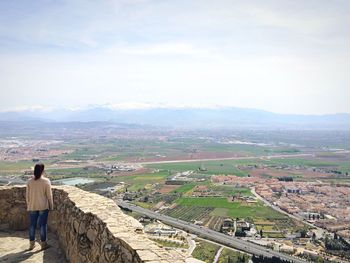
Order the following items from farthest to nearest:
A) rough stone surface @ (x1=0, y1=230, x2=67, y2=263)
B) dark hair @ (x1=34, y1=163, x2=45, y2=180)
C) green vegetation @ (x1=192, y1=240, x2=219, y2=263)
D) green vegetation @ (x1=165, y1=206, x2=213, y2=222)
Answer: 1. green vegetation @ (x1=165, y1=206, x2=213, y2=222)
2. green vegetation @ (x1=192, y1=240, x2=219, y2=263)
3. dark hair @ (x1=34, y1=163, x2=45, y2=180)
4. rough stone surface @ (x1=0, y1=230, x2=67, y2=263)

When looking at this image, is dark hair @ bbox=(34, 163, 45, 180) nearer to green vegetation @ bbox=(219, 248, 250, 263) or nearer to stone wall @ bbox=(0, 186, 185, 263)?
stone wall @ bbox=(0, 186, 185, 263)

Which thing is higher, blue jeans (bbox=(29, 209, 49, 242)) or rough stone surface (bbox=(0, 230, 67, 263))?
blue jeans (bbox=(29, 209, 49, 242))

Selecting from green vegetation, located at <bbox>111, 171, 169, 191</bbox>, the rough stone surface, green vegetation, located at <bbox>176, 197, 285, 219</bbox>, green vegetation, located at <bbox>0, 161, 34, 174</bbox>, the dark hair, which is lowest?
green vegetation, located at <bbox>176, 197, 285, 219</bbox>

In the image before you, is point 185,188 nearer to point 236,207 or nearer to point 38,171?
point 236,207

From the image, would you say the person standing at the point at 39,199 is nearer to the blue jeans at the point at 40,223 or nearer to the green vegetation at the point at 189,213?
the blue jeans at the point at 40,223

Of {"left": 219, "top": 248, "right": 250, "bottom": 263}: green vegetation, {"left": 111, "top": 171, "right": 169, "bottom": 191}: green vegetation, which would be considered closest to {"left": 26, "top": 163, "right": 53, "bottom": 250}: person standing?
{"left": 219, "top": 248, "right": 250, "bottom": 263}: green vegetation

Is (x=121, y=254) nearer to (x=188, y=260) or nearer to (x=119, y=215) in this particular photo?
(x=188, y=260)
